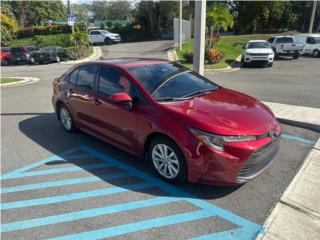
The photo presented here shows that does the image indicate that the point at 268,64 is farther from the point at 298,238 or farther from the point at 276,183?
the point at 298,238

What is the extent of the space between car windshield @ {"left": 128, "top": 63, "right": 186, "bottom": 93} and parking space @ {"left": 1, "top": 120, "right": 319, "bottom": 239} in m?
1.33

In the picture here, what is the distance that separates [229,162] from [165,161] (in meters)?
0.95

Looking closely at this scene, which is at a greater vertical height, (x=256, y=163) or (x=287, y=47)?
(x=256, y=163)

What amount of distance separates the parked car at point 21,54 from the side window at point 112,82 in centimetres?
2294

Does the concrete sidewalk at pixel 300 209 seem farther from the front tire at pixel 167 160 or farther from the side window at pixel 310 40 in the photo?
the side window at pixel 310 40

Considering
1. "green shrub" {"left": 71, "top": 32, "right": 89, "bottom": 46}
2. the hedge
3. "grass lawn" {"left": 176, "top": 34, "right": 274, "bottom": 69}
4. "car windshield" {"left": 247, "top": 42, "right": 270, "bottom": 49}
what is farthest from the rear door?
the hedge

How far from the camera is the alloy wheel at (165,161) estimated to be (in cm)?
384

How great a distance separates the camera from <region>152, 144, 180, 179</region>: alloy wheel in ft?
12.6

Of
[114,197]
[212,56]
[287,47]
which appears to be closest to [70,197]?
[114,197]

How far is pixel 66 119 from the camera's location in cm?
620

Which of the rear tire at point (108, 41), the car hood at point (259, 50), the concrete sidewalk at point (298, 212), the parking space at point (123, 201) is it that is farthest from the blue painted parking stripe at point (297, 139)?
the rear tire at point (108, 41)

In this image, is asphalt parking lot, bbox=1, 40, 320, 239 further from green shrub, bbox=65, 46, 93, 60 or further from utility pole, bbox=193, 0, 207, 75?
green shrub, bbox=65, 46, 93, 60

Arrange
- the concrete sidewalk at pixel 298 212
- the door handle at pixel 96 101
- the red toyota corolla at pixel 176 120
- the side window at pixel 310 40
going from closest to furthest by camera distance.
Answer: the concrete sidewalk at pixel 298 212
the red toyota corolla at pixel 176 120
the door handle at pixel 96 101
the side window at pixel 310 40

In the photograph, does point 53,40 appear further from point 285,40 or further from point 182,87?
point 182,87
